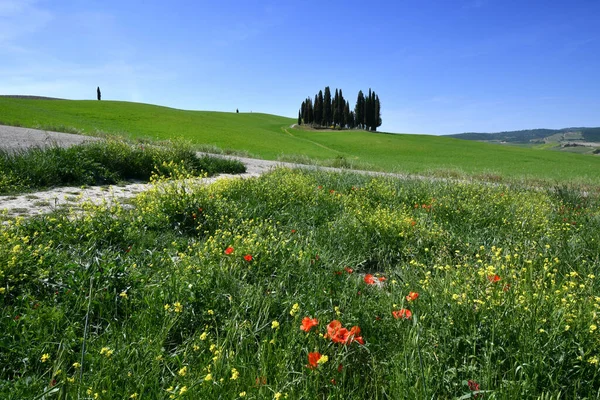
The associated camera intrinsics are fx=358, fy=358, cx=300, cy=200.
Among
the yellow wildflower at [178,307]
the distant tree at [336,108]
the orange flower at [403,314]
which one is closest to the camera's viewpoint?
the orange flower at [403,314]

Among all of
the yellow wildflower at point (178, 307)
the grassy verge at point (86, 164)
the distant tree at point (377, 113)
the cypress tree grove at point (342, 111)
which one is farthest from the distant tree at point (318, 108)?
the yellow wildflower at point (178, 307)

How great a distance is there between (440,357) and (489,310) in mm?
536

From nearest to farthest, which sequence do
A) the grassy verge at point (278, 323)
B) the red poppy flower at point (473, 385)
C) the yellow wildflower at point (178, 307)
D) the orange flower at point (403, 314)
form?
1. the red poppy flower at point (473, 385)
2. the grassy verge at point (278, 323)
3. the orange flower at point (403, 314)
4. the yellow wildflower at point (178, 307)

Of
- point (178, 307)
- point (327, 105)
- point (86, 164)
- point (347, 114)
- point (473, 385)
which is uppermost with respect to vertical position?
point (327, 105)

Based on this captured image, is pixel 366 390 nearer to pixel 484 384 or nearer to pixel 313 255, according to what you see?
pixel 484 384

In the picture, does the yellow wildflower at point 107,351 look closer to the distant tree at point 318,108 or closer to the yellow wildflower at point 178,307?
the yellow wildflower at point 178,307

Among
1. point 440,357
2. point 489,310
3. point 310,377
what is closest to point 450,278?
point 489,310

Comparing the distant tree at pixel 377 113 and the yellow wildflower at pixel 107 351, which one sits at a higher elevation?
the distant tree at pixel 377 113

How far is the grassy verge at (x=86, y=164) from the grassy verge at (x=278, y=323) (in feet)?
13.5

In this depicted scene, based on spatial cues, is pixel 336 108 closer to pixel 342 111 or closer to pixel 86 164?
pixel 342 111

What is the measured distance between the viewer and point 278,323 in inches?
90.2

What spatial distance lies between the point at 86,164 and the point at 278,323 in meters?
9.23

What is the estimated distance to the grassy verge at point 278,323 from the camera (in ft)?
6.68

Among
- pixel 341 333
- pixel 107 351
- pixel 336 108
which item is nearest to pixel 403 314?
pixel 341 333
